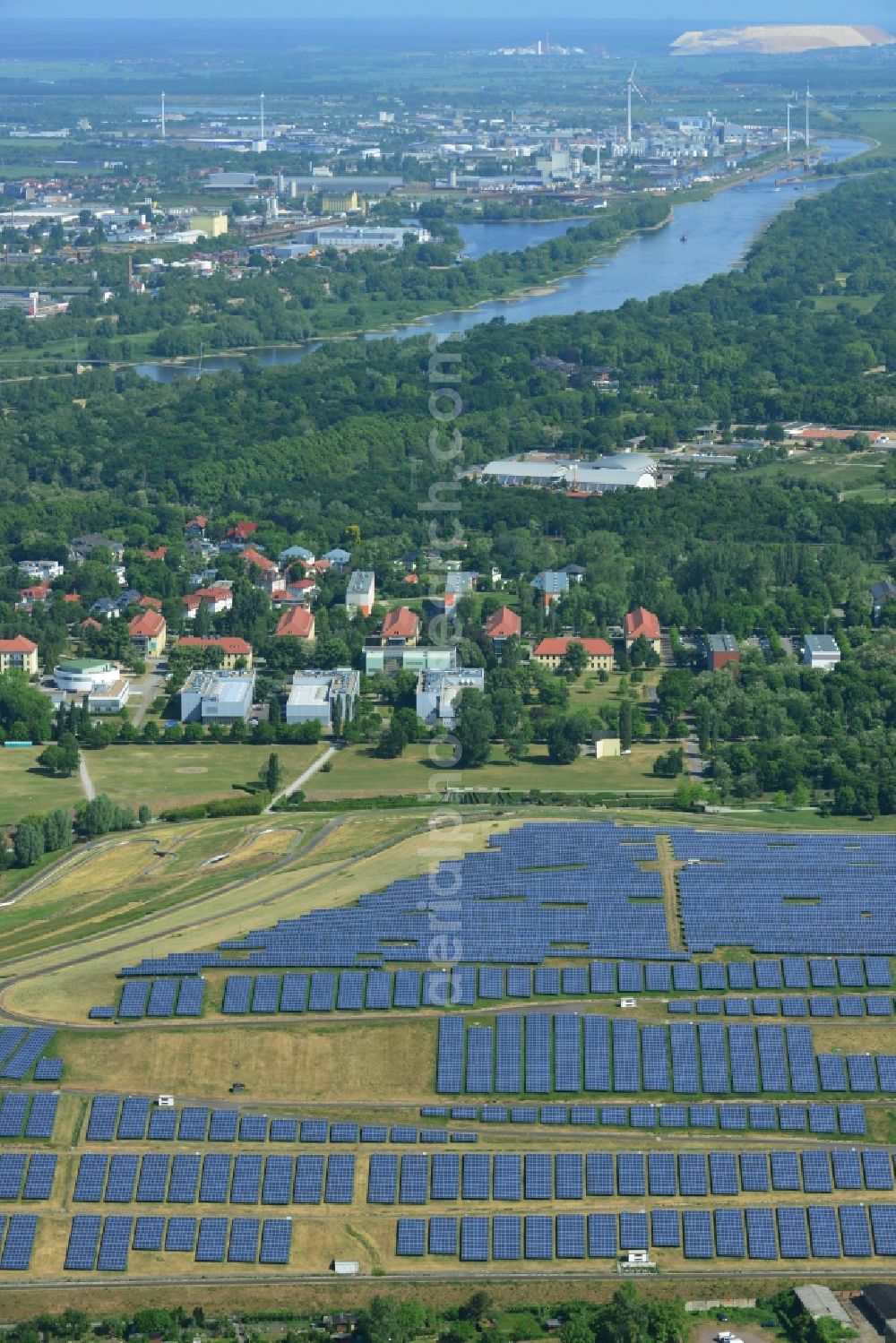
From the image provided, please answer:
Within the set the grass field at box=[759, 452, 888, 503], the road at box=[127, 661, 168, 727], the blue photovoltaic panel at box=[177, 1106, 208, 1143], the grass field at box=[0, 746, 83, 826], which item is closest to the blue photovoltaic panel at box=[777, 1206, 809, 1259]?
the blue photovoltaic panel at box=[177, 1106, 208, 1143]

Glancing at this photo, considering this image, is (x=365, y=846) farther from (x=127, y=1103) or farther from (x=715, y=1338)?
(x=715, y=1338)

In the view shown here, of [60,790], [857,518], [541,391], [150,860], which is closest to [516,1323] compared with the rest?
[150,860]

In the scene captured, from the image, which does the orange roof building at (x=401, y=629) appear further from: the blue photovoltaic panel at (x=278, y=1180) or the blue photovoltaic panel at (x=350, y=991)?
the blue photovoltaic panel at (x=278, y=1180)

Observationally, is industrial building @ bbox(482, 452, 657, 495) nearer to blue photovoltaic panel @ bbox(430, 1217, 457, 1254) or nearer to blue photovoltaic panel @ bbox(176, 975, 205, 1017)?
blue photovoltaic panel @ bbox(176, 975, 205, 1017)

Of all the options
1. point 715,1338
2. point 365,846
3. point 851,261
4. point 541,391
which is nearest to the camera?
point 715,1338

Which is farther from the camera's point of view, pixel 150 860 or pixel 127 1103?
pixel 150 860

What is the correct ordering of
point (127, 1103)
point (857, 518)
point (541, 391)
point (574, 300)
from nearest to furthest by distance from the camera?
point (127, 1103)
point (857, 518)
point (541, 391)
point (574, 300)
